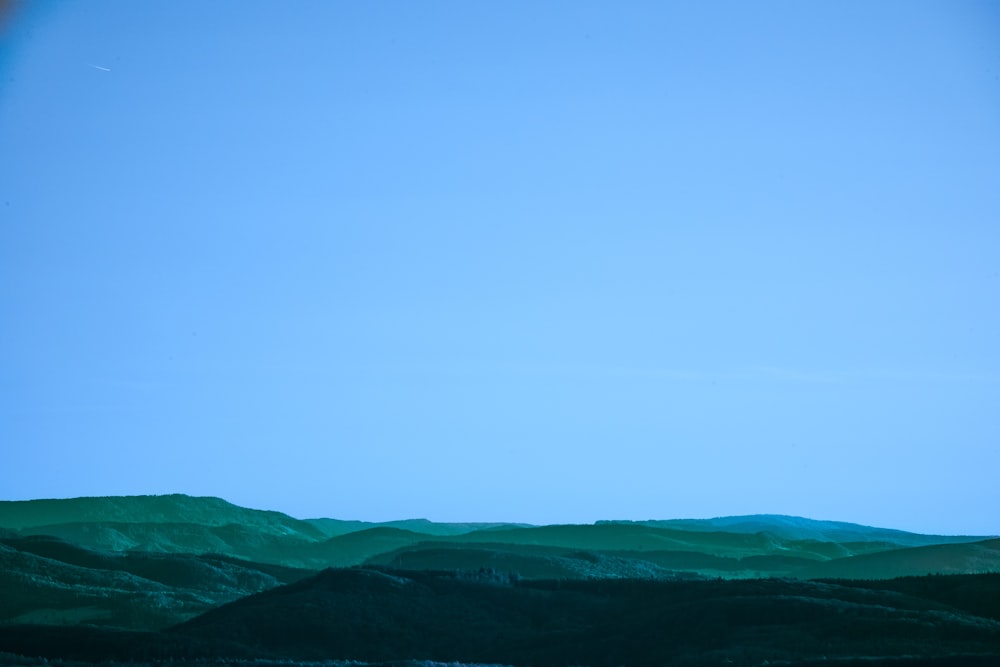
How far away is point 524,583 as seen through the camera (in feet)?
139

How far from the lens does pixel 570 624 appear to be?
36312mm

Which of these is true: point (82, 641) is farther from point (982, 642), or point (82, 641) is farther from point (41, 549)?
point (41, 549)

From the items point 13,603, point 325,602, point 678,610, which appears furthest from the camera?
point 13,603

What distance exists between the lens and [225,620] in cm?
3641

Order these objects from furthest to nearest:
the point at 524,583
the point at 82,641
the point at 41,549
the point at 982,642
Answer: the point at 41,549, the point at 524,583, the point at 82,641, the point at 982,642

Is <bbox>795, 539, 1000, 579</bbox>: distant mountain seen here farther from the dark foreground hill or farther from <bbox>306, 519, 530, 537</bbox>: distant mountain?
<bbox>306, 519, 530, 537</bbox>: distant mountain

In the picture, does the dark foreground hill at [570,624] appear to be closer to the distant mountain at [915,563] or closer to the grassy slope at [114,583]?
the grassy slope at [114,583]

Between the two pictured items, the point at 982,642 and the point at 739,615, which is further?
the point at 739,615

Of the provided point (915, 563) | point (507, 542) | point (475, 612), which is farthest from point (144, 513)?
point (475, 612)

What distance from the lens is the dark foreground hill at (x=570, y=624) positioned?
29969 millimetres

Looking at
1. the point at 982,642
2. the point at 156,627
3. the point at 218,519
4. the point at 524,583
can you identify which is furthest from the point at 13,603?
the point at 218,519

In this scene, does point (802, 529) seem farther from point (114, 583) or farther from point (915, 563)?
point (114, 583)

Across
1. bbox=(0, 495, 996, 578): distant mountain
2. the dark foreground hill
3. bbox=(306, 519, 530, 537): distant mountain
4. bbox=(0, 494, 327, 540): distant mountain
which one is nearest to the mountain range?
the dark foreground hill

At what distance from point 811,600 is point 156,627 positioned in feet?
74.3
